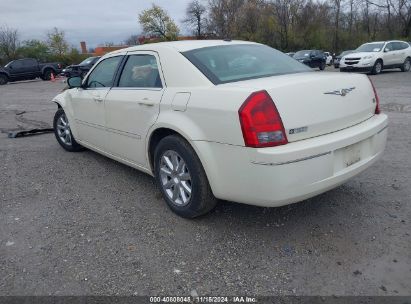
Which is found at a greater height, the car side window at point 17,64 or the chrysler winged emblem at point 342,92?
the car side window at point 17,64

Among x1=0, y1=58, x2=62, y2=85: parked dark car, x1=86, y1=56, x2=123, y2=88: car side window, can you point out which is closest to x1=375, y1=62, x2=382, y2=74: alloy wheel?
x1=86, y1=56, x2=123, y2=88: car side window

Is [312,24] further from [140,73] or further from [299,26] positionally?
[140,73]

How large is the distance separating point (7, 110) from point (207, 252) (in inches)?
421

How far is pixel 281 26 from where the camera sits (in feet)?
152

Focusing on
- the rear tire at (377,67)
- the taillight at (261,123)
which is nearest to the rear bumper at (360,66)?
the rear tire at (377,67)

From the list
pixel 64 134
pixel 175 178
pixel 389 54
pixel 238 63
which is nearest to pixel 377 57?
pixel 389 54

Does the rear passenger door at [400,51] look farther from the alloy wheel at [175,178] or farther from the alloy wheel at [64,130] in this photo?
the alloy wheel at [175,178]

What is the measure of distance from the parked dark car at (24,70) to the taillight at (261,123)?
27355 millimetres

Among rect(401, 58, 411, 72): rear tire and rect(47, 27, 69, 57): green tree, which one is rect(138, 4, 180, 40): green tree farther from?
rect(401, 58, 411, 72): rear tire

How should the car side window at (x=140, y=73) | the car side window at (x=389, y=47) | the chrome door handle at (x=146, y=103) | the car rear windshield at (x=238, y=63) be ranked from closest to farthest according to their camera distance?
1. the car rear windshield at (x=238, y=63)
2. the chrome door handle at (x=146, y=103)
3. the car side window at (x=140, y=73)
4. the car side window at (x=389, y=47)

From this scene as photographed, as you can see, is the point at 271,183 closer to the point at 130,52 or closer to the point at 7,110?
the point at 130,52

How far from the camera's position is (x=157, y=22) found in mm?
64250

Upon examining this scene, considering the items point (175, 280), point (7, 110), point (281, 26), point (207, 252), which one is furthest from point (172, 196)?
point (281, 26)

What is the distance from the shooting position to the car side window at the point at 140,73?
12.2ft
